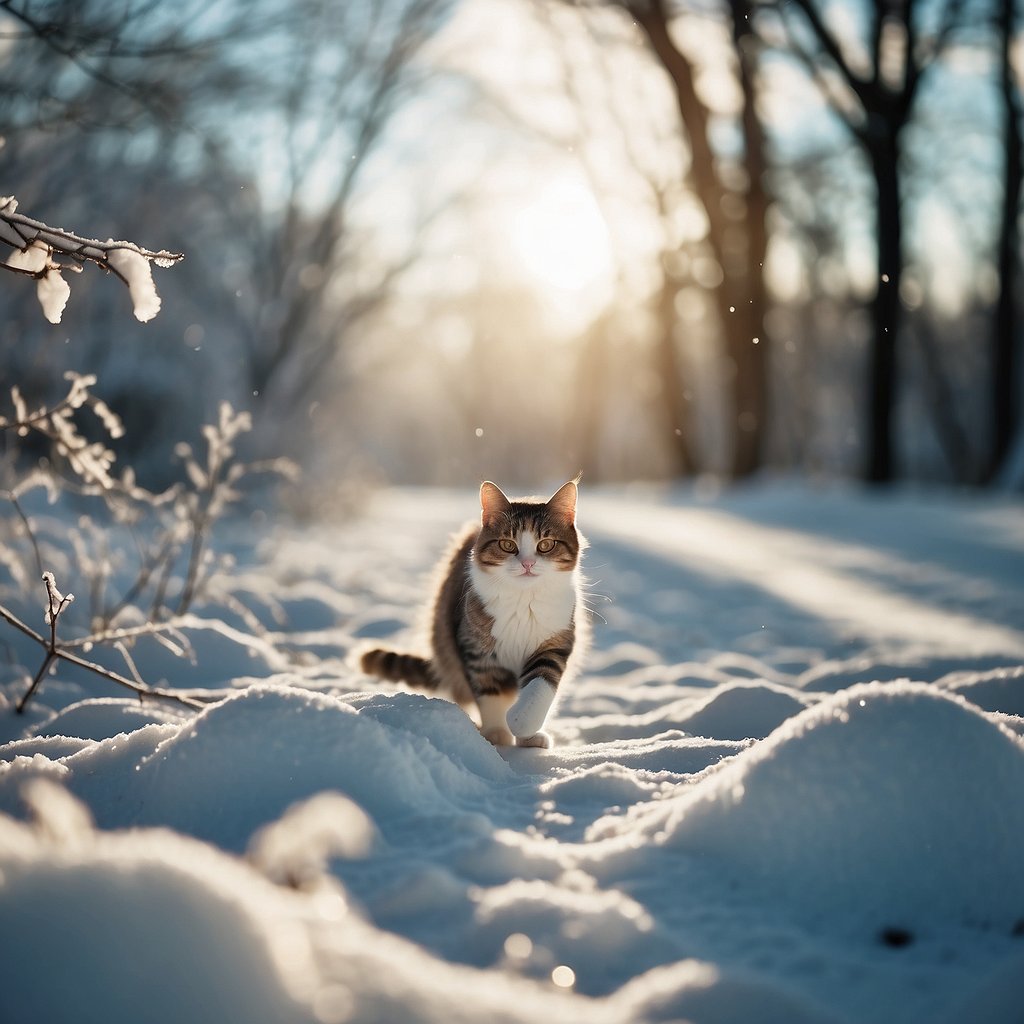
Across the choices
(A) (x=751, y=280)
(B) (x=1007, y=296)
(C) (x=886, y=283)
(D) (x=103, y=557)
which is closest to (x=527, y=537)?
(D) (x=103, y=557)

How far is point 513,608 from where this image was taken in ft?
9.71

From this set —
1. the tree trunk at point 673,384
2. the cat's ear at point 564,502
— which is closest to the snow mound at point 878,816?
the cat's ear at point 564,502

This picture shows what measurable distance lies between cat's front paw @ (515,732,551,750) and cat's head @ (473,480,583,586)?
491mm

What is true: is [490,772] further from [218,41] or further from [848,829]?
[218,41]

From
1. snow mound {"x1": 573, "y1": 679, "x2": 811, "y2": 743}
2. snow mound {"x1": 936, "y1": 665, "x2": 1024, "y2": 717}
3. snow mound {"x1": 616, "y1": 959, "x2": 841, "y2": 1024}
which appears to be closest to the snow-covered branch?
snow mound {"x1": 616, "y1": 959, "x2": 841, "y2": 1024}

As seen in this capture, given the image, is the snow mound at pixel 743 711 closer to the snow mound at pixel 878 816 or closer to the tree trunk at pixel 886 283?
the snow mound at pixel 878 816

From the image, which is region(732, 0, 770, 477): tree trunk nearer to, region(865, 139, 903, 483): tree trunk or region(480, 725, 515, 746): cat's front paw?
region(865, 139, 903, 483): tree trunk

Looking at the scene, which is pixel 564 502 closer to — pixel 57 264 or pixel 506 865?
pixel 506 865

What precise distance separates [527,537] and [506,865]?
4.61 feet

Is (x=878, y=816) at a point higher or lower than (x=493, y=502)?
lower

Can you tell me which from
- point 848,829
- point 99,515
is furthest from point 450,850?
point 99,515

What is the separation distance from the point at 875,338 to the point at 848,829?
9885 mm

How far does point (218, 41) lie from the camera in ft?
12.3

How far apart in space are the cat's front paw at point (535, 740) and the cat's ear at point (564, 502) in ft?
Answer: 2.58
